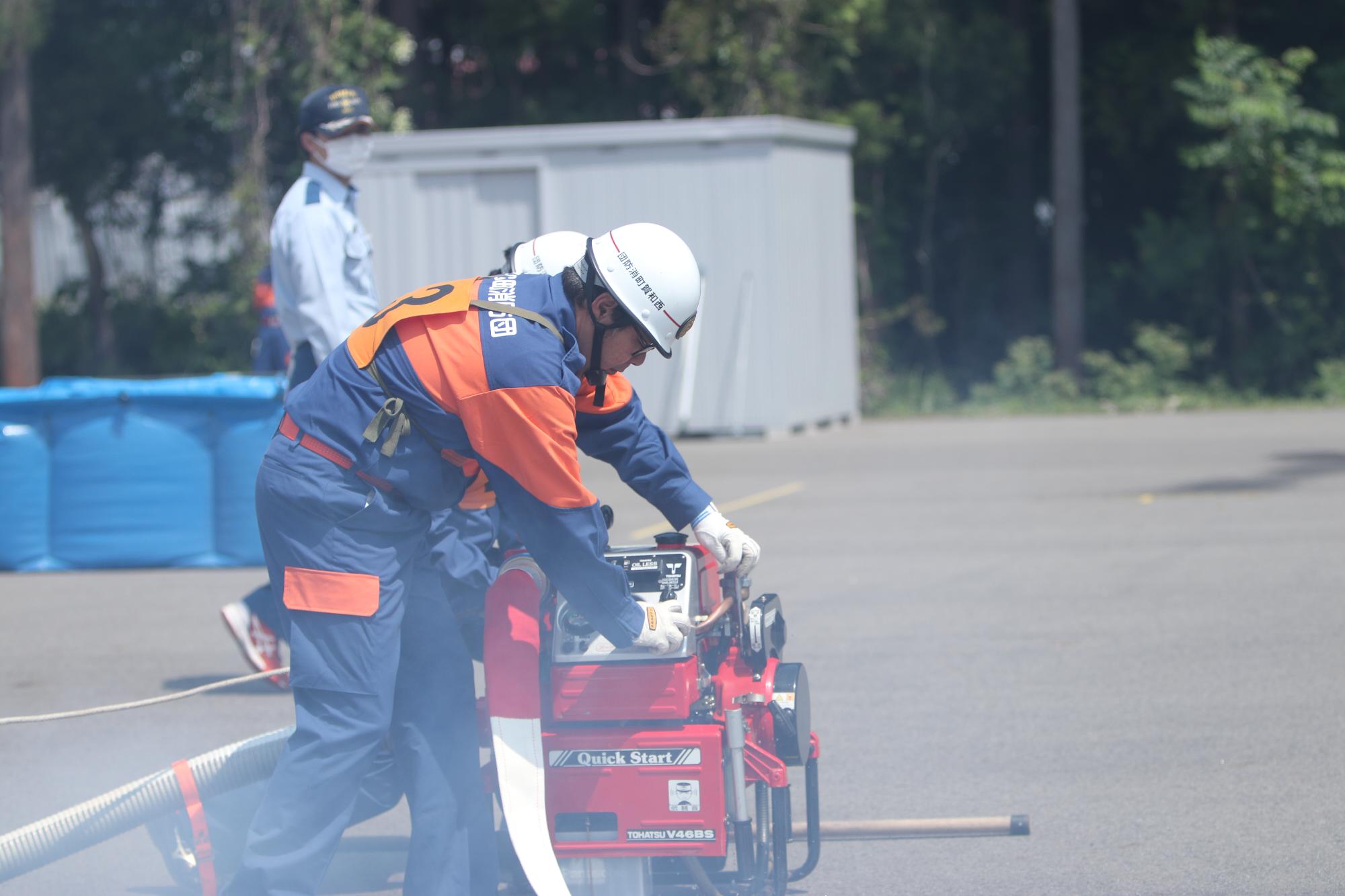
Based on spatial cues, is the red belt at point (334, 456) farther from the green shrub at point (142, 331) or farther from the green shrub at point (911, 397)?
the green shrub at point (142, 331)

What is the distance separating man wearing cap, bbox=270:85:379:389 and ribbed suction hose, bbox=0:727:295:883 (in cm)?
202

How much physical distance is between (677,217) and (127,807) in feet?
41.4

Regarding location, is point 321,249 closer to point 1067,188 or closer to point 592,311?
point 592,311

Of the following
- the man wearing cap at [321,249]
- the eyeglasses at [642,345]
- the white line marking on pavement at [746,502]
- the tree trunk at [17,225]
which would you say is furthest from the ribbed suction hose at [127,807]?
the tree trunk at [17,225]

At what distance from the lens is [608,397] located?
13.1 ft

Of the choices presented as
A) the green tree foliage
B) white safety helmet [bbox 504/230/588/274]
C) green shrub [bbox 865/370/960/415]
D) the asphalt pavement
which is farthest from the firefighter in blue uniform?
the green tree foliage

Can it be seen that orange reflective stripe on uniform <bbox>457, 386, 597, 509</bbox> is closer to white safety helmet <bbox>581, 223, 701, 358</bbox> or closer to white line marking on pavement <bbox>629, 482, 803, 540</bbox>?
white safety helmet <bbox>581, 223, 701, 358</bbox>

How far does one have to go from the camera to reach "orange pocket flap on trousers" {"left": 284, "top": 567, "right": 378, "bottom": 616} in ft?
11.5

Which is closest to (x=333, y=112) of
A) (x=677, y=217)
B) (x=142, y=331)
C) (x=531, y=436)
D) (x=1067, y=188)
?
(x=531, y=436)

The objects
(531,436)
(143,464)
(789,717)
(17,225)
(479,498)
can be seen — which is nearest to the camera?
(531,436)

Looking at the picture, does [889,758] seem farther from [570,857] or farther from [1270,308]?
[1270,308]

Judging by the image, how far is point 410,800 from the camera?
147 inches

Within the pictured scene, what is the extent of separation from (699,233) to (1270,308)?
8273 millimetres

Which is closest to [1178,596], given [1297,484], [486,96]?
[1297,484]
